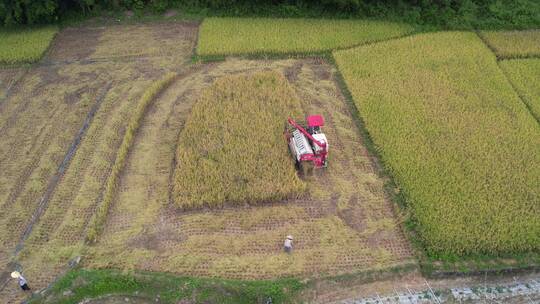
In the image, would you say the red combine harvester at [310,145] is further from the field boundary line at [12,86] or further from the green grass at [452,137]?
the field boundary line at [12,86]

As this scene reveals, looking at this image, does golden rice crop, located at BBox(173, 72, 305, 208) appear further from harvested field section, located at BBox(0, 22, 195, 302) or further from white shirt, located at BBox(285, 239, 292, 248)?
harvested field section, located at BBox(0, 22, 195, 302)

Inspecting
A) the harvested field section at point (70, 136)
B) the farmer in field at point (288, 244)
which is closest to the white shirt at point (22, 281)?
the harvested field section at point (70, 136)

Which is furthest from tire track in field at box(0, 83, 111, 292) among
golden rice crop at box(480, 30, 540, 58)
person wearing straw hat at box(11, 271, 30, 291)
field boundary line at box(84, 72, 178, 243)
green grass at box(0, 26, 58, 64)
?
golden rice crop at box(480, 30, 540, 58)

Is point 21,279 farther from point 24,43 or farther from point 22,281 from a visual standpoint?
point 24,43

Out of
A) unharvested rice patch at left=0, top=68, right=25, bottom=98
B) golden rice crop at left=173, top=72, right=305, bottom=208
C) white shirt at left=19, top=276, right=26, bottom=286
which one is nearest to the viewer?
white shirt at left=19, top=276, right=26, bottom=286

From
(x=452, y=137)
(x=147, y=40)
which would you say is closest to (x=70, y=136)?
(x=147, y=40)

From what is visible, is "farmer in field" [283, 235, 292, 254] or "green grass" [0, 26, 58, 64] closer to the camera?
"farmer in field" [283, 235, 292, 254]

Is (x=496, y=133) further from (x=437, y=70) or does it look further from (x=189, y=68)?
(x=189, y=68)
